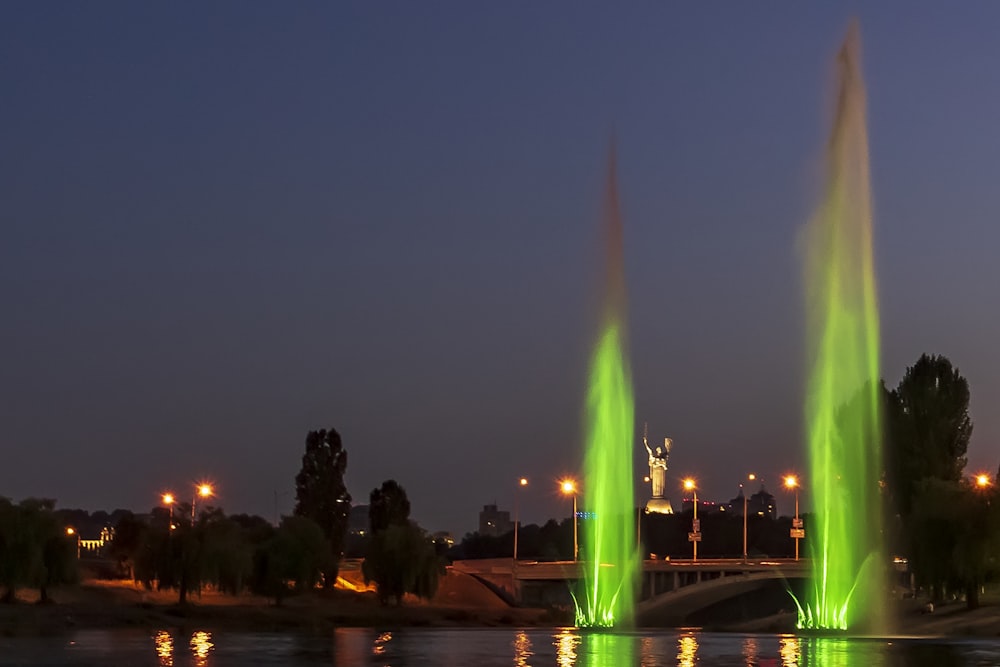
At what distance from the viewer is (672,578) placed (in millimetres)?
133875

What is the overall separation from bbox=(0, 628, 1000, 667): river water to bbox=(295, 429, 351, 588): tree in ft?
188

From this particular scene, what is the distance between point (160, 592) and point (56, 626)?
1232 inches

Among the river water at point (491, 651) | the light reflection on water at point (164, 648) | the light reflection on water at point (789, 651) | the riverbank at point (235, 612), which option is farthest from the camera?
the riverbank at point (235, 612)

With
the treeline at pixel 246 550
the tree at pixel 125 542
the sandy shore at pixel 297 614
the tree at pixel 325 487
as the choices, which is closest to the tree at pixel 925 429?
the sandy shore at pixel 297 614

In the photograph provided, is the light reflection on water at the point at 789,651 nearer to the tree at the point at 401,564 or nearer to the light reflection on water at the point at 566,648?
the light reflection on water at the point at 566,648

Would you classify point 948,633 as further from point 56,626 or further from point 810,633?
point 56,626

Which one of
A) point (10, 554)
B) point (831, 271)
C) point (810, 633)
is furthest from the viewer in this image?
point (10, 554)

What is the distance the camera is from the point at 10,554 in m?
89.5

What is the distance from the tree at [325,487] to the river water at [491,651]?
57.4m

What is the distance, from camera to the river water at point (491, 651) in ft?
157

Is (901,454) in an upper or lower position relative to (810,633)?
upper

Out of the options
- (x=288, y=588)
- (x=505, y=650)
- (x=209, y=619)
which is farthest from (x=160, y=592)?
(x=505, y=650)

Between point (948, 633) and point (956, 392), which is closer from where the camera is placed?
point (948, 633)

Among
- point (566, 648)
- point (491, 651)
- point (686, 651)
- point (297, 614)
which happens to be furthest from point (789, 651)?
point (297, 614)
